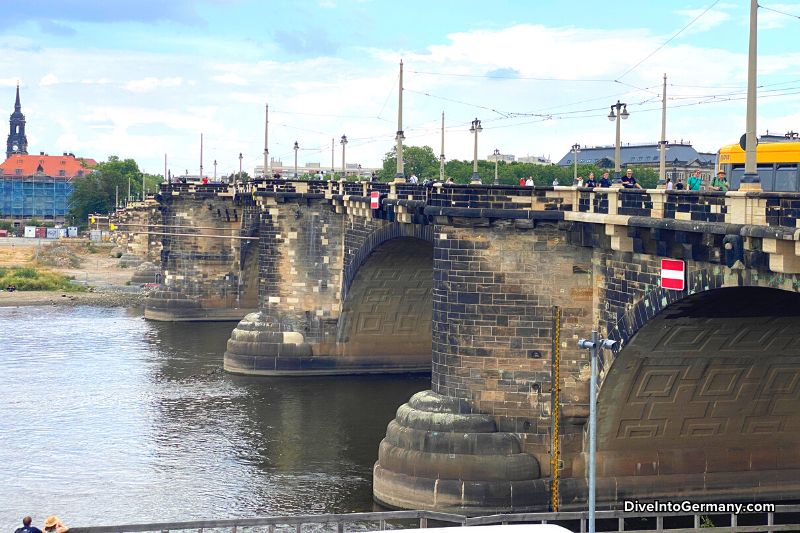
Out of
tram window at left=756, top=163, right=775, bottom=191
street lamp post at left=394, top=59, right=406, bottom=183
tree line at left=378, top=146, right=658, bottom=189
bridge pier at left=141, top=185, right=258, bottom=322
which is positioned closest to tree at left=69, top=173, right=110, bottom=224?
tree line at left=378, top=146, right=658, bottom=189

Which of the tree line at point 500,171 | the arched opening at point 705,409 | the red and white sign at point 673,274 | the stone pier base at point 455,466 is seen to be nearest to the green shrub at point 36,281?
the tree line at point 500,171

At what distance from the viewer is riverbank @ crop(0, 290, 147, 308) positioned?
8194 centimetres

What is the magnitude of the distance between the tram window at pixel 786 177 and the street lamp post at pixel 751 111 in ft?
30.8

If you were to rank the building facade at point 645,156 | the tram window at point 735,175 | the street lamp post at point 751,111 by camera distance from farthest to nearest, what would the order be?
the building facade at point 645,156
the tram window at point 735,175
the street lamp post at point 751,111

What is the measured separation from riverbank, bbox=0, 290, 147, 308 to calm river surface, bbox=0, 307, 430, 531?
21585 millimetres

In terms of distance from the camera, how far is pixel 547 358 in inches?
1088

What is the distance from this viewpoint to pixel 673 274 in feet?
76.1

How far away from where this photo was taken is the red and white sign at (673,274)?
22.9m

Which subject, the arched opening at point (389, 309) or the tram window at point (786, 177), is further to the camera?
the arched opening at point (389, 309)

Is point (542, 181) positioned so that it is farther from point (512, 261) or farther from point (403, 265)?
point (512, 261)

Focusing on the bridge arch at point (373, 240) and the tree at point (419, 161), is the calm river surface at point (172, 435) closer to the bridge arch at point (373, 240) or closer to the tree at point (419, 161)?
the bridge arch at point (373, 240)

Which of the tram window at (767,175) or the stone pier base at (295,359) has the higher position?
the tram window at (767,175)

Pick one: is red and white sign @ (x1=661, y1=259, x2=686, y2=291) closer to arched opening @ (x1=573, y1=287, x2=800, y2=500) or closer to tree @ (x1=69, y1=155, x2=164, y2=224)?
arched opening @ (x1=573, y1=287, x2=800, y2=500)

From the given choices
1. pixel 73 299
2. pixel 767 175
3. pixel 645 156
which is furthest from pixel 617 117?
pixel 645 156
